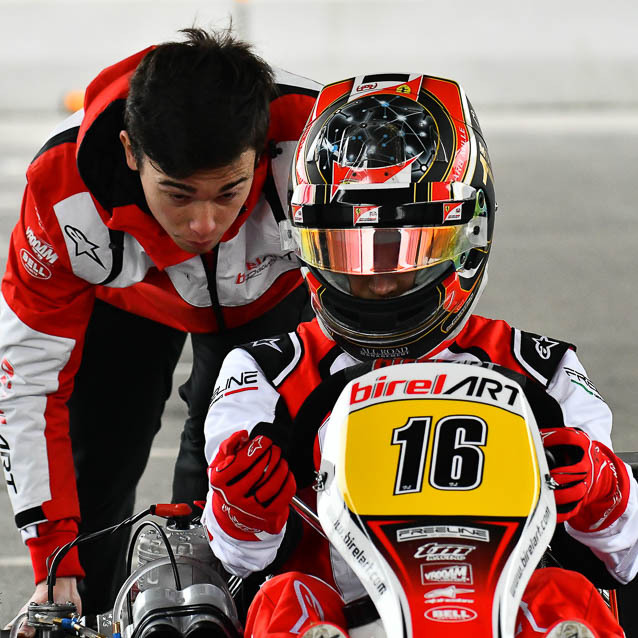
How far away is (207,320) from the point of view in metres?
2.44

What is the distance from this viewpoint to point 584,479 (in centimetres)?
136

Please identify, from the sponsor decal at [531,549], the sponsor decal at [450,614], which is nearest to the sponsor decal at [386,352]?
the sponsor decal at [531,549]

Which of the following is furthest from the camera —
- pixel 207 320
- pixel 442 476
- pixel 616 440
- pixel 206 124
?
pixel 616 440

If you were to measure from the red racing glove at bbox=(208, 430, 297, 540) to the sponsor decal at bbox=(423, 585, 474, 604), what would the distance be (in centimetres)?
34

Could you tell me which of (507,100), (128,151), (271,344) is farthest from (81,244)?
(507,100)

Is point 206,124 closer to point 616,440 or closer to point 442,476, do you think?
point 442,476

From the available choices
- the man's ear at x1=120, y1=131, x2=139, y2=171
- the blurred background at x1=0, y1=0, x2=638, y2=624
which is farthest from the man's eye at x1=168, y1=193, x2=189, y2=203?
the blurred background at x1=0, y1=0, x2=638, y2=624

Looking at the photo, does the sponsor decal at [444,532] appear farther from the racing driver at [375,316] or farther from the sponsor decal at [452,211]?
the sponsor decal at [452,211]

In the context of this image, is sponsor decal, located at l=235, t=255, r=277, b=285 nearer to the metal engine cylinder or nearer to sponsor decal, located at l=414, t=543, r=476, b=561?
the metal engine cylinder

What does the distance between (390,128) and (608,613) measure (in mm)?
808

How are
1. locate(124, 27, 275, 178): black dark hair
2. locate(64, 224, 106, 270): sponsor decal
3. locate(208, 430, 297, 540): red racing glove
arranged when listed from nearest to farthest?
locate(208, 430, 297, 540): red racing glove, locate(124, 27, 275, 178): black dark hair, locate(64, 224, 106, 270): sponsor decal

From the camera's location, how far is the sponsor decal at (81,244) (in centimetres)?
211

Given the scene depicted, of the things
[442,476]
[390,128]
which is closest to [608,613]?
[442,476]

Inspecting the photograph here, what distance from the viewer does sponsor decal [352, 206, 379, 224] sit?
164cm
